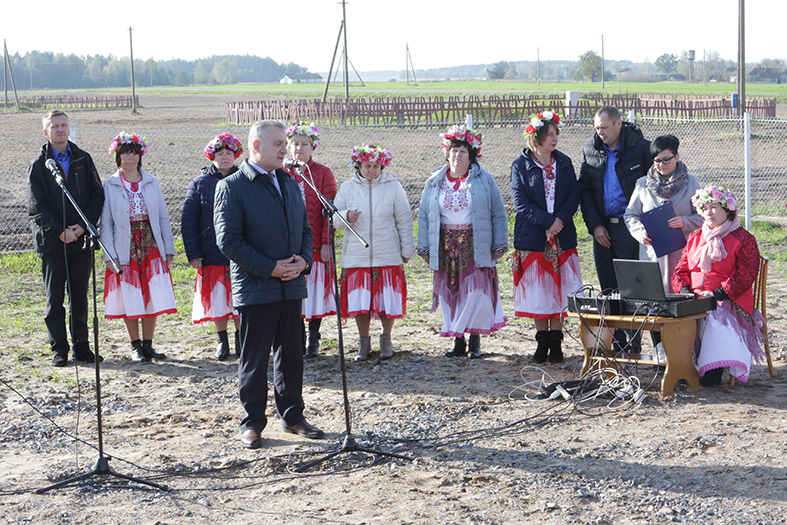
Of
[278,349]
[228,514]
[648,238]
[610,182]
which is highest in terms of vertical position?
[610,182]

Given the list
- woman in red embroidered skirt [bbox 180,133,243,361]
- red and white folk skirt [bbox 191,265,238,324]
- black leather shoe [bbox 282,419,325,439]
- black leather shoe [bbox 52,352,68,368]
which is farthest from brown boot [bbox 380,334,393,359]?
black leather shoe [bbox 52,352,68,368]

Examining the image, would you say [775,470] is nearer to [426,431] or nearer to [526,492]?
[526,492]

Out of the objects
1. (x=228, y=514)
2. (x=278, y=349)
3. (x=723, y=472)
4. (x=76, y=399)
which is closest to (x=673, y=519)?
(x=723, y=472)

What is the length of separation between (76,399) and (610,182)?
4.60m

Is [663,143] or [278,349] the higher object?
[663,143]

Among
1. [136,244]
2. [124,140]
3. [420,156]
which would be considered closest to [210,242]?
[136,244]

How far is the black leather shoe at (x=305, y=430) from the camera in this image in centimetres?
Answer: 527

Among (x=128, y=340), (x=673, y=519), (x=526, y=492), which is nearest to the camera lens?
(x=673, y=519)

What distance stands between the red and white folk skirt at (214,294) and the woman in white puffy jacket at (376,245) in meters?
1.06

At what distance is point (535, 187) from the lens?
22.4 ft

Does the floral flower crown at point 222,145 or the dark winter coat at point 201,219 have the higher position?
the floral flower crown at point 222,145

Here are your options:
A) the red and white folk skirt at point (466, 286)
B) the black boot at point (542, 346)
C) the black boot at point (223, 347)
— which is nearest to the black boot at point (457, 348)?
the red and white folk skirt at point (466, 286)

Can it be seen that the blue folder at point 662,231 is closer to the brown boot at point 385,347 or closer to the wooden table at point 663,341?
the wooden table at point 663,341

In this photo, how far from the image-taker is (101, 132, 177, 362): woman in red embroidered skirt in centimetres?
718
